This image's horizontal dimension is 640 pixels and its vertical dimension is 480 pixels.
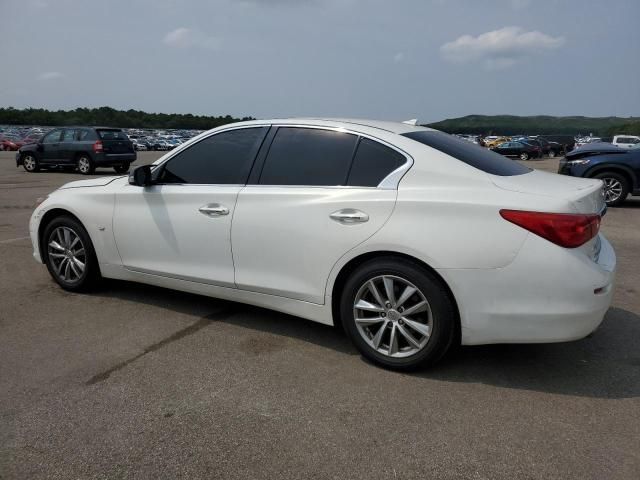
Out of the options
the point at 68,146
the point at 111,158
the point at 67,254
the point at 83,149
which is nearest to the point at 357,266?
the point at 67,254

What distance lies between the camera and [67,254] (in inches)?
191

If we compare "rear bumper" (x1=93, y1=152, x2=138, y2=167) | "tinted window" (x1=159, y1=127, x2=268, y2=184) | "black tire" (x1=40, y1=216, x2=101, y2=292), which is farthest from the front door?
"rear bumper" (x1=93, y1=152, x2=138, y2=167)

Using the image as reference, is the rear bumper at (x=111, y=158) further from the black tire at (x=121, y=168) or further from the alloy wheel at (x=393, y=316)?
the alloy wheel at (x=393, y=316)

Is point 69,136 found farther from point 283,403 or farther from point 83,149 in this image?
point 283,403

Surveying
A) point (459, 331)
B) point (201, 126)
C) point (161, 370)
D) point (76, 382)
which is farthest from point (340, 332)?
point (201, 126)

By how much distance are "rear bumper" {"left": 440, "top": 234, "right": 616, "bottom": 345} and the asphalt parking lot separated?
1.24 ft

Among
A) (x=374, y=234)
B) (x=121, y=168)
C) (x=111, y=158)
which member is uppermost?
(x=374, y=234)

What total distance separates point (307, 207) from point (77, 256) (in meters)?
2.46

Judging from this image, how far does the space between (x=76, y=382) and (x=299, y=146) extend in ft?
6.82

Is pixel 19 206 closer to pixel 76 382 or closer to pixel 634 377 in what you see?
pixel 76 382

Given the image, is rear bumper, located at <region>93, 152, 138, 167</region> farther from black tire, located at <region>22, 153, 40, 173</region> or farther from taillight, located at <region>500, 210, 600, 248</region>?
taillight, located at <region>500, 210, 600, 248</region>

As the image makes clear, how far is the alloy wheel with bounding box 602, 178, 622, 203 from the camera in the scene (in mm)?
11336

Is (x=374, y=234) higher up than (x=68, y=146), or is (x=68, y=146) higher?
(x=374, y=234)

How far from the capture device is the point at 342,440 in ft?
8.57
